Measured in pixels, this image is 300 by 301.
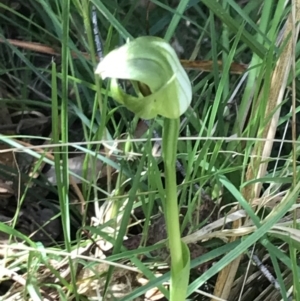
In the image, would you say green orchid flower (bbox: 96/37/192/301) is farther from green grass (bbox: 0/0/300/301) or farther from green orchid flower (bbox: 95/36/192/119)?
green grass (bbox: 0/0/300/301)

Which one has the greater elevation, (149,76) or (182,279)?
(149,76)

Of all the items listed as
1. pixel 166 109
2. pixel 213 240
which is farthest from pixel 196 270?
pixel 166 109

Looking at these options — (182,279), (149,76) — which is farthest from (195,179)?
(149,76)

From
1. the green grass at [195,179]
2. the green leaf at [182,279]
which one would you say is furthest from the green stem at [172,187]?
the green grass at [195,179]

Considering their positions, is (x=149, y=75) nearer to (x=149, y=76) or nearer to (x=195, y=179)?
(x=149, y=76)

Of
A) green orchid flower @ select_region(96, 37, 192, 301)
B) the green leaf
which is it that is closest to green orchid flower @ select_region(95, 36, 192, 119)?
green orchid flower @ select_region(96, 37, 192, 301)

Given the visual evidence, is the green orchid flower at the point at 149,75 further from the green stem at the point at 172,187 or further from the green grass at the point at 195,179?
the green grass at the point at 195,179
